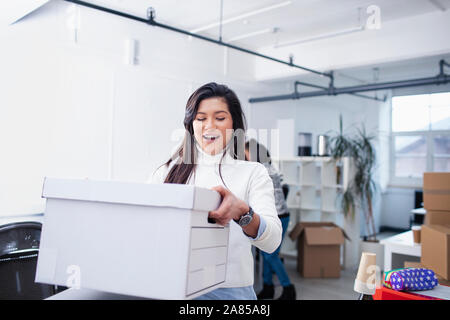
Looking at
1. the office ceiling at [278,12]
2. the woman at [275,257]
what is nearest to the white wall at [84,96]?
the office ceiling at [278,12]

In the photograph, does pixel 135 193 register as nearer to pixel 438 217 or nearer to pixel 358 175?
pixel 438 217

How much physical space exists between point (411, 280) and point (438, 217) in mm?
1262

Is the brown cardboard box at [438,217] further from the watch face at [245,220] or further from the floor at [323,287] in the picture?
the watch face at [245,220]

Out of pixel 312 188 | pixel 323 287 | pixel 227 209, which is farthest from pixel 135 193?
pixel 312 188

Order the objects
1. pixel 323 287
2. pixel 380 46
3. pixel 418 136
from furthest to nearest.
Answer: pixel 418 136 → pixel 380 46 → pixel 323 287

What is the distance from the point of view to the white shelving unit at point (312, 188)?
17.1 ft

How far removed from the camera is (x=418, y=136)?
555 cm

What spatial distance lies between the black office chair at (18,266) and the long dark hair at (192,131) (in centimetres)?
75

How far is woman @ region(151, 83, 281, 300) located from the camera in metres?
1.01

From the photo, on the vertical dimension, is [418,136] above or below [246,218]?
above

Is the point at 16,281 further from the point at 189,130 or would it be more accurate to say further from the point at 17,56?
the point at 17,56

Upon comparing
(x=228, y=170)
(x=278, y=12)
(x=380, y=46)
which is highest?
(x=278, y=12)
